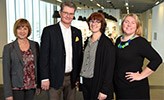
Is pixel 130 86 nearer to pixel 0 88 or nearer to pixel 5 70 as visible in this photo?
pixel 5 70

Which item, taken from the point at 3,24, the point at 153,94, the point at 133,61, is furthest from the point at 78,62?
the point at 3,24

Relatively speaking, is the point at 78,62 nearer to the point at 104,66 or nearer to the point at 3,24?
the point at 104,66

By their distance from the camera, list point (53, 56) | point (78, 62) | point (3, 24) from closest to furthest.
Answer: point (53, 56)
point (78, 62)
point (3, 24)

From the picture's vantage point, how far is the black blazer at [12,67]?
260 cm

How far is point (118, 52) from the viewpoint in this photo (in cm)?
244

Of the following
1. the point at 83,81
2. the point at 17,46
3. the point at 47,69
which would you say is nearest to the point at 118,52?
the point at 83,81

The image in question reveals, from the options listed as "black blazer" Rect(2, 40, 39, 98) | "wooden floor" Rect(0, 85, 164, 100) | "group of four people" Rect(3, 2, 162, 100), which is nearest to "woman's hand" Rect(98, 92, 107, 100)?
"group of four people" Rect(3, 2, 162, 100)

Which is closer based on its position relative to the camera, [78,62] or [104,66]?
[104,66]

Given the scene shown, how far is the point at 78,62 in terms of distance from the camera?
2.70 m

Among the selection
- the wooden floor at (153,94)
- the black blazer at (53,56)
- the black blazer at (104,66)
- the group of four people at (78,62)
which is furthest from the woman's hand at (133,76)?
the wooden floor at (153,94)

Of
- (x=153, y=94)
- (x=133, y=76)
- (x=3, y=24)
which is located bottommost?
(x=153, y=94)

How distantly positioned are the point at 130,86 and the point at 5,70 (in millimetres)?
1338

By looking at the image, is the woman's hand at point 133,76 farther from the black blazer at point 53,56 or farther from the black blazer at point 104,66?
the black blazer at point 53,56

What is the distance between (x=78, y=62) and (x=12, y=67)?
723 millimetres
